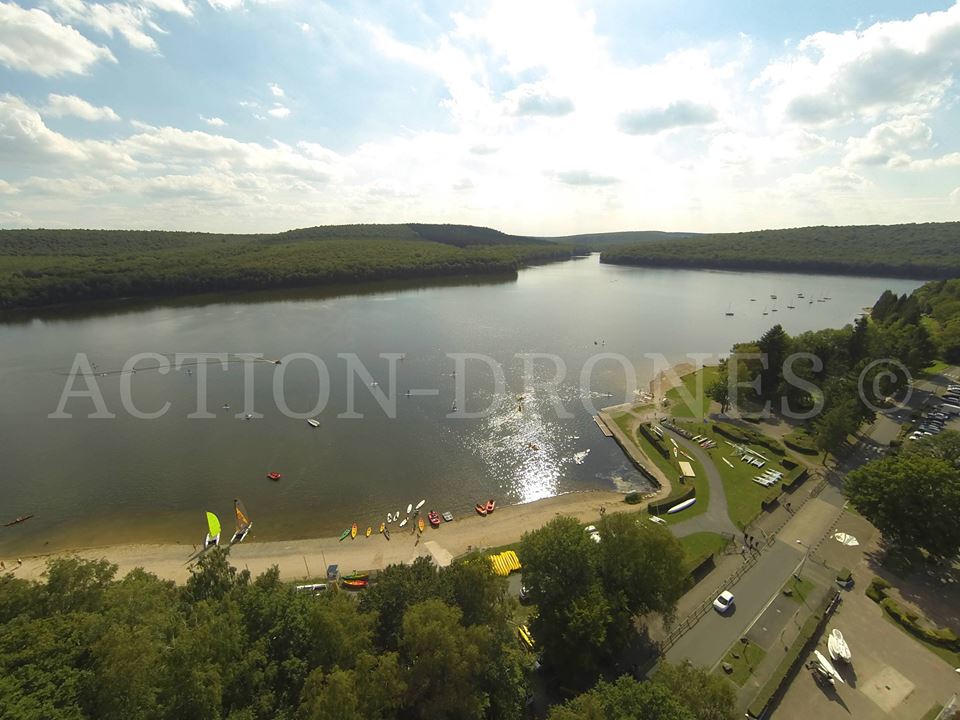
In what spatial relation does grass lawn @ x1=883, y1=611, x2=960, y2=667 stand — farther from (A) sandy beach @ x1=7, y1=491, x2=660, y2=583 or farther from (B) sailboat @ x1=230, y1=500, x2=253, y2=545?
(B) sailboat @ x1=230, y1=500, x2=253, y2=545

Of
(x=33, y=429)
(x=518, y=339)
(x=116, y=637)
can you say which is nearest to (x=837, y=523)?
(x=116, y=637)

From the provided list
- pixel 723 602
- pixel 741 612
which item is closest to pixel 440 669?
pixel 723 602

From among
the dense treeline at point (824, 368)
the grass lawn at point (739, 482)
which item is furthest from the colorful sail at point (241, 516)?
the dense treeline at point (824, 368)

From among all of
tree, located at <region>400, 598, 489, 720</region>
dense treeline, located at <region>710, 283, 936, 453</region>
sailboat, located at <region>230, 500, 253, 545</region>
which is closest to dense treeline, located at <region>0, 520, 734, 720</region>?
tree, located at <region>400, 598, 489, 720</region>

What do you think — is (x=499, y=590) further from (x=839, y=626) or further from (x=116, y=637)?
(x=839, y=626)

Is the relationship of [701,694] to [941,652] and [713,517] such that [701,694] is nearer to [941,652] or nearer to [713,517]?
[941,652]

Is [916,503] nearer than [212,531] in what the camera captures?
Yes
